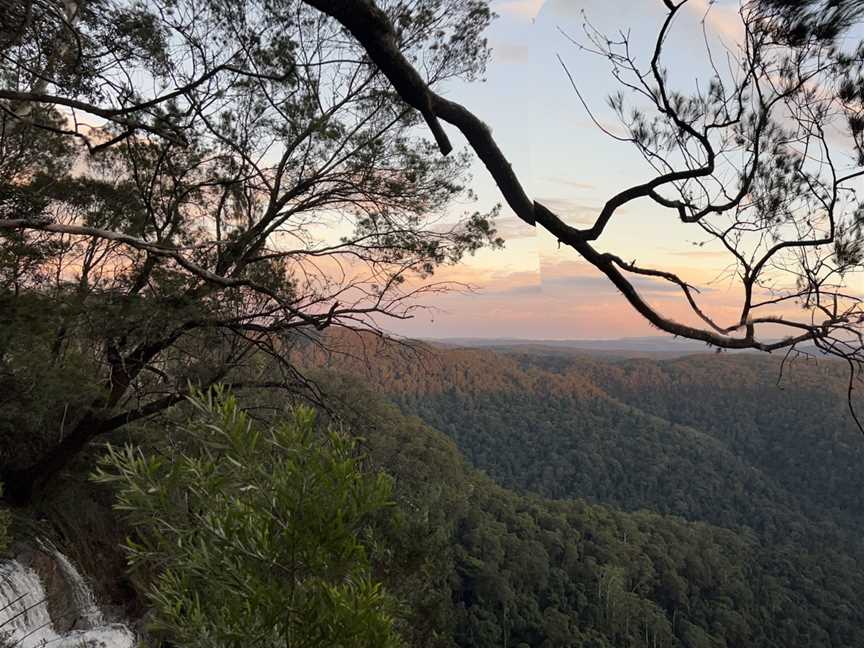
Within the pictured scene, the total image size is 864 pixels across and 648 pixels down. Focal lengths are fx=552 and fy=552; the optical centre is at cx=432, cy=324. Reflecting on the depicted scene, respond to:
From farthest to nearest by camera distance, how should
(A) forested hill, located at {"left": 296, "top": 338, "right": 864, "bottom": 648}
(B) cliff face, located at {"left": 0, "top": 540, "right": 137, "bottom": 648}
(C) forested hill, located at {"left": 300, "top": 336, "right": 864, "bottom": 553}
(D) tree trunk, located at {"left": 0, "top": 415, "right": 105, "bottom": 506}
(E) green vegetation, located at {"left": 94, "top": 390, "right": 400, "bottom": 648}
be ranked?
(C) forested hill, located at {"left": 300, "top": 336, "right": 864, "bottom": 553} < (A) forested hill, located at {"left": 296, "top": 338, "right": 864, "bottom": 648} < (D) tree trunk, located at {"left": 0, "top": 415, "right": 105, "bottom": 506} < (B) cliff face, located at {"left": 0, "top": 540, "right": 137, "bottom": 648} < (E) green vegetation, located at {"left": 94, "top": 390, "right": 400, "bottom": 648}

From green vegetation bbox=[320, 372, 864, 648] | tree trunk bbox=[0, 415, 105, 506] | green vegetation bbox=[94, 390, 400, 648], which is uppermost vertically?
green vegetation bbox=[94, 390, 400, 648]

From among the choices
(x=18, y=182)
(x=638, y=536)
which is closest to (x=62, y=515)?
(x=18, y=182)

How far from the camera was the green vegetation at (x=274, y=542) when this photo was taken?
1239 mm

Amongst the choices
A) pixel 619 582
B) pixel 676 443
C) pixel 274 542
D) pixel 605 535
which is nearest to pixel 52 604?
pixel 274 542

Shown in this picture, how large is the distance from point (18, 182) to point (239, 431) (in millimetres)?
4054

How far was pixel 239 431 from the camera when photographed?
1285 mm

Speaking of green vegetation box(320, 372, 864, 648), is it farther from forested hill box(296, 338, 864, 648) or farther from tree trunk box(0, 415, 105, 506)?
tree trunk box(0, 415, 105, 506)

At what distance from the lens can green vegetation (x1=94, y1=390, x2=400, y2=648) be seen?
4.07 ft

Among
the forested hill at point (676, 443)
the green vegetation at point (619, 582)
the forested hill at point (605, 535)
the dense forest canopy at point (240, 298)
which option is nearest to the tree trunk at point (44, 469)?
the dense forest canopy at point (240, 298)

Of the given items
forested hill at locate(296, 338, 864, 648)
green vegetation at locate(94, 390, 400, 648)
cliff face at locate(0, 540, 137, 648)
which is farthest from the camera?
forested hill at locate(296, 338, 864, 648)

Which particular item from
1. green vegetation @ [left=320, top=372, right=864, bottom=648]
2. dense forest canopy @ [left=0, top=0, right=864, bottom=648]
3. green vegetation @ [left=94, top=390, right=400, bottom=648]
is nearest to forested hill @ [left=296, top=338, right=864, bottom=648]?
green vegetation @ [left=320, top=372, right=864, bottom=648]

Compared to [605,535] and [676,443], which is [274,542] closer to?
[605,535]

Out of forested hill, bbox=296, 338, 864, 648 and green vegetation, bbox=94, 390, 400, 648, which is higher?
green vegetation, bbox=94, 390, 400, 648

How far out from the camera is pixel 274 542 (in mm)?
1255
